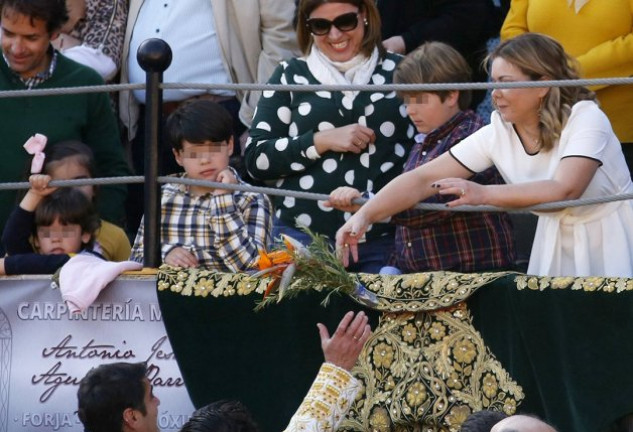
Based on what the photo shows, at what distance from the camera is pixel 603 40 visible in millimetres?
6633

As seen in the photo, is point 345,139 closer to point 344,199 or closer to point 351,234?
point 344,199

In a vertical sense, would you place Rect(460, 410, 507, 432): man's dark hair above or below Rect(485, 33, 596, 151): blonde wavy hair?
below

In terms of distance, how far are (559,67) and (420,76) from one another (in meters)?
0.67

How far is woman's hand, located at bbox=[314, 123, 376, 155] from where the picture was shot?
20.3 feet

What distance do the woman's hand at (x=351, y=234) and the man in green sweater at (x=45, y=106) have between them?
60.5 inches

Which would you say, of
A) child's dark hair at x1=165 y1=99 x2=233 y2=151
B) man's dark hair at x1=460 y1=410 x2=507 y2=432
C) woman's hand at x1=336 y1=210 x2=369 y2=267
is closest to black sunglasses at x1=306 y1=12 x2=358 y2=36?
child's dark hair at x1=165 y1=99 x2=233 y2=151

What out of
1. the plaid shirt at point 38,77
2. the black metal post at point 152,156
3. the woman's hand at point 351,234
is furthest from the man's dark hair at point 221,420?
the plaid shirt at point 38,77

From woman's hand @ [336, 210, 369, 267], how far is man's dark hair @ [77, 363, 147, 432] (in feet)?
2.81

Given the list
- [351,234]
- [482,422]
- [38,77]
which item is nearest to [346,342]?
[482,422]

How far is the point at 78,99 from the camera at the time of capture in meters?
6.73

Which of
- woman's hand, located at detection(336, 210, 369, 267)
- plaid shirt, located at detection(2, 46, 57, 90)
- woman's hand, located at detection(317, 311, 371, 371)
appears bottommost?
woman's hand, located at detection(317, 311, 371, 371)

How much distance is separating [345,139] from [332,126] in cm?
18

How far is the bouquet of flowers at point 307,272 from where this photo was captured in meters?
5.24

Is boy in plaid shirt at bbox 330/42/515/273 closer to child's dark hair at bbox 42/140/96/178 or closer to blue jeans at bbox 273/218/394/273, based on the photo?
blue jeans at bbox 273/218/394/273
